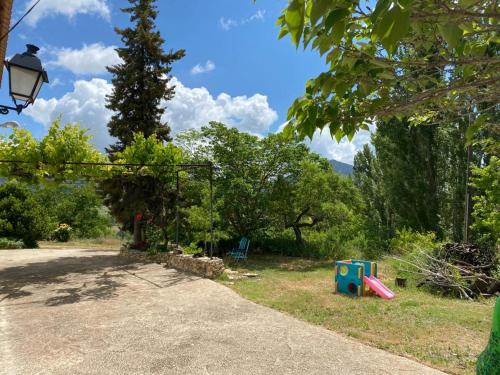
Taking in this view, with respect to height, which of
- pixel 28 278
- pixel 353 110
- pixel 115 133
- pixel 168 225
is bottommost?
pixel 28 278

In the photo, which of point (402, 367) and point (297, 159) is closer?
point (402, 367)

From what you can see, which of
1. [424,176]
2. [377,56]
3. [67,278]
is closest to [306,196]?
[424,176]

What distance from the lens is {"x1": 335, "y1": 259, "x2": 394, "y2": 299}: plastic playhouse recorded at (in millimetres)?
7070

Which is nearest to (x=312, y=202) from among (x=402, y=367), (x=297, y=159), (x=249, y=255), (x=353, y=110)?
(x=297, y=159)

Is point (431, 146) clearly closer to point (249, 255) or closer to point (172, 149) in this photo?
point (249, 255)

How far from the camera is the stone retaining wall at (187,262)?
29.1 ft

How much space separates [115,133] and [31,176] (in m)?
5.07

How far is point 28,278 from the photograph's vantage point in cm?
870

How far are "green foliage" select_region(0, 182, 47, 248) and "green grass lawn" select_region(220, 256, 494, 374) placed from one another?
1300 cm

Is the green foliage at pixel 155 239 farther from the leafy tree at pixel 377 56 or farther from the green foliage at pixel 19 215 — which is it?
the leafy tree at pixel 377 56

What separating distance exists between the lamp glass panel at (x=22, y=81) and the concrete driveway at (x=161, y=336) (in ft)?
9.15

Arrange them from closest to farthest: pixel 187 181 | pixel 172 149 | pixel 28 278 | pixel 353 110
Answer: pixel 353 110 → pixel 28 278 → pixel 172 149 → pixel 187 181

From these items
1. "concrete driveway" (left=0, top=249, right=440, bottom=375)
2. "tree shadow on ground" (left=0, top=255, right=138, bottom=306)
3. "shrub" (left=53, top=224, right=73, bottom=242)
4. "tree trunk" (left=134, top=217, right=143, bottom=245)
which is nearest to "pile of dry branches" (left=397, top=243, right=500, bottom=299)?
"concrete driveway" (left=0, top=249, right=440, bottom=375)

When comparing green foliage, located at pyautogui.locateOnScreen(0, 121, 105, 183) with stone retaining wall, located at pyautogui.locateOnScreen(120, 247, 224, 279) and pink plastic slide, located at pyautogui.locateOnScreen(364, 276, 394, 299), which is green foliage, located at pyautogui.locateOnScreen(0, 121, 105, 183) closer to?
stone retaining wall, located at pyautogui.locateOnScreen(120, 247, 224, 279)
